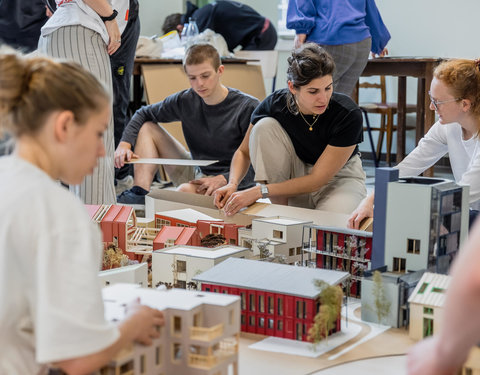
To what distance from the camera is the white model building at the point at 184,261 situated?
1.82 metres

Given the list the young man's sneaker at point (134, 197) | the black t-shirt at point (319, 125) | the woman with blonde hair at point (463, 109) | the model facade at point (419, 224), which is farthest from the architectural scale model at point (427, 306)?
the young man's sneaker at point (134, 197)

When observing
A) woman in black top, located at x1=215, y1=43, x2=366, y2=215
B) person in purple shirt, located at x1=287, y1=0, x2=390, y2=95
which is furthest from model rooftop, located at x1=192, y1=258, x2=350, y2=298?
person in purple shirt, located at x1=287, y1=0, x2=390, y2=95

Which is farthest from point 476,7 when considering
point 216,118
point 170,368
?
point 170,368

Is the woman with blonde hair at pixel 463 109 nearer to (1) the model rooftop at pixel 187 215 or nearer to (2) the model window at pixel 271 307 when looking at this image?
(1) the model rooftop at pixel 187 215

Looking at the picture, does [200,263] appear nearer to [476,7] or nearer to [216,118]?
[216,118]

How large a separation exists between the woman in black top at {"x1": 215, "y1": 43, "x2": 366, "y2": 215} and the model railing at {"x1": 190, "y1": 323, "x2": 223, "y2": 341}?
4.32 feet

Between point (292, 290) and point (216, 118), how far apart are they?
188 cm

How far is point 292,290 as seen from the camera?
1554 mm

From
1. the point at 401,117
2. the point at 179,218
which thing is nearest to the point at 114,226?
the point at 179,218

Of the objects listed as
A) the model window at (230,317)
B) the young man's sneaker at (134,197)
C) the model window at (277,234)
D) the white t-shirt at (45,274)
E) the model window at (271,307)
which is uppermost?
the white t-shirt at (45,274)

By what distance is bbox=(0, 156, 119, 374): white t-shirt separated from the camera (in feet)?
3.37

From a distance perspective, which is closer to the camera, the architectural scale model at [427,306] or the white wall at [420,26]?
the architectural scale model at [427,306]

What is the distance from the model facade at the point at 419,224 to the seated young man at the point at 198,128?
1436 millimetres

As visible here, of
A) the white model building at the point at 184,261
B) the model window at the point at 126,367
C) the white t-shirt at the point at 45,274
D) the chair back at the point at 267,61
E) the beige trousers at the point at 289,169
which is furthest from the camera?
the chair back at the point at 267,61
